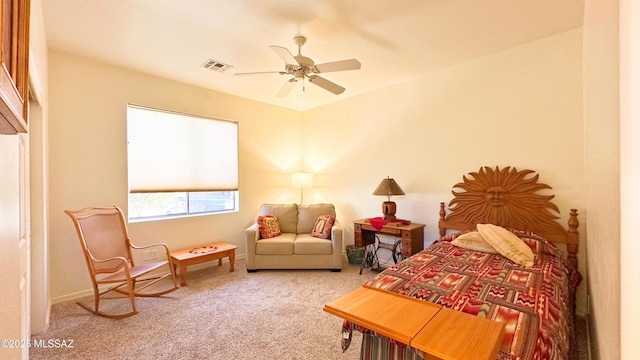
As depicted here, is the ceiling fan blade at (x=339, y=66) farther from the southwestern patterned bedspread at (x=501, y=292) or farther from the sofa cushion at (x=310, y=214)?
the sofa cushion at (x=310, y=214)

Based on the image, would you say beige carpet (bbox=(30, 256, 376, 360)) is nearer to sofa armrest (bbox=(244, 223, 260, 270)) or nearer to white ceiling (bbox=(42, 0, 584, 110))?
sofa armrest (bbox=(244, 223, 260, 270))

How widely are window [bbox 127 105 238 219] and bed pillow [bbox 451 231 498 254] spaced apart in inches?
129

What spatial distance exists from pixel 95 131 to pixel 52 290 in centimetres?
178

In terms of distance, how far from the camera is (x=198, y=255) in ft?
11.3

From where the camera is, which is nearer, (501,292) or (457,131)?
(501,292)

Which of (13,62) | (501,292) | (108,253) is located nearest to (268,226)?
(108,253)

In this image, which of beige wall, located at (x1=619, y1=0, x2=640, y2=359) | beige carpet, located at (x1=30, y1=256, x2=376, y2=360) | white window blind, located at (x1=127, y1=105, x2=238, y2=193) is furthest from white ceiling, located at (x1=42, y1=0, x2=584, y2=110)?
beige carpet, located at (x1=30, y1=256, x2=376, y2=360)

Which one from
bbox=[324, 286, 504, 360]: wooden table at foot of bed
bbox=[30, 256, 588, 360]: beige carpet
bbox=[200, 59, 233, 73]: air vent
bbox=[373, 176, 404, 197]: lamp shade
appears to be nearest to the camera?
bbox=[324, 286, 504, 360]: wooden table at foot of bed

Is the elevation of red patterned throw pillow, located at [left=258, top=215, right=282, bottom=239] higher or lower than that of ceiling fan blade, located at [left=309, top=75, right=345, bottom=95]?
lower

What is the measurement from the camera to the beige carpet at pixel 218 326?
6.86 feet

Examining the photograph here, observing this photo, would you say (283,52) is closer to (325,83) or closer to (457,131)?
(325,83)

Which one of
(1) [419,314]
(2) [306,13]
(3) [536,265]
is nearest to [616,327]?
(1) [419,314]

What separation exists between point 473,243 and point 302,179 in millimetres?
2942

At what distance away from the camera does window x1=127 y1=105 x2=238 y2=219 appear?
11.5 ft
